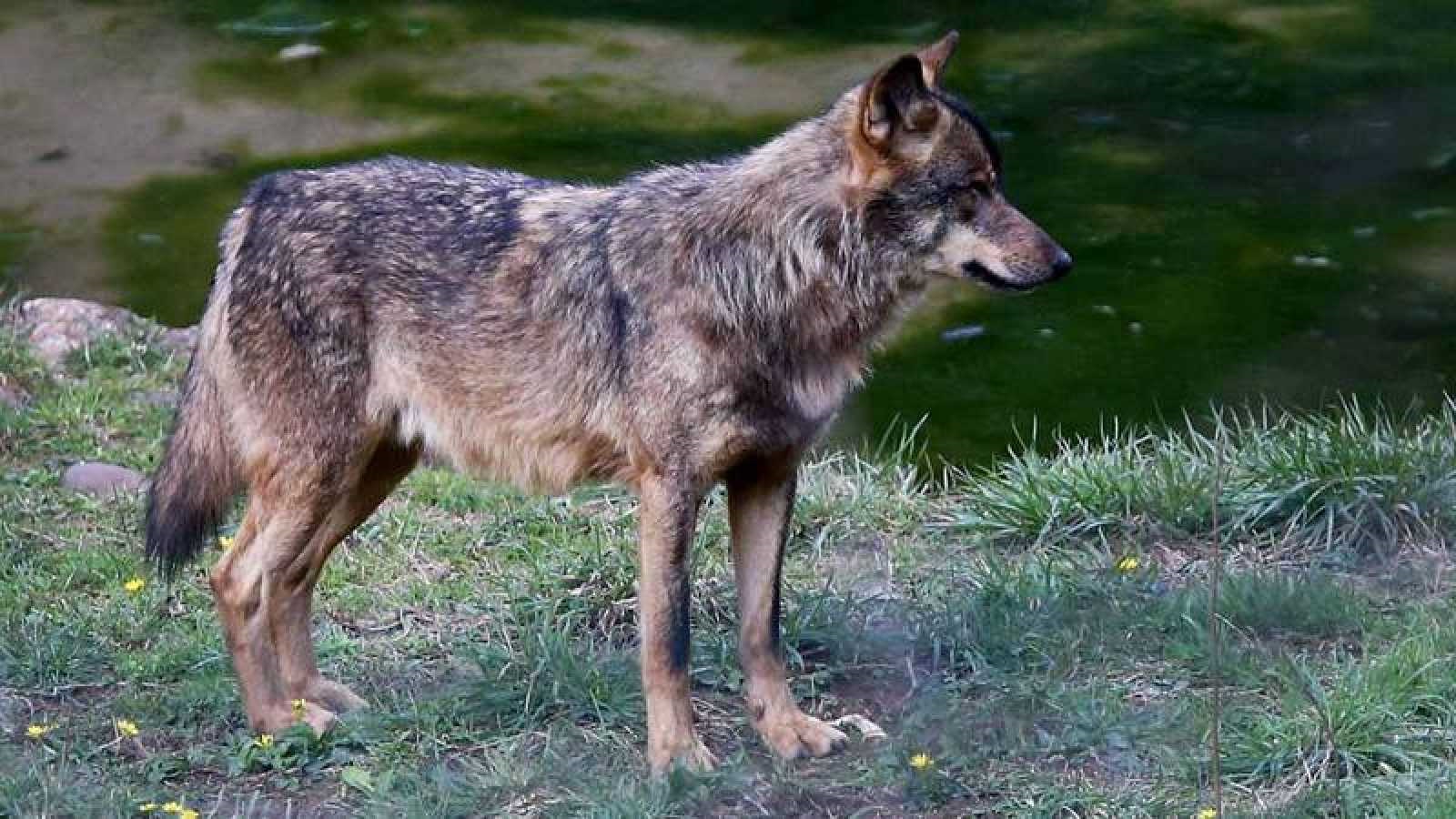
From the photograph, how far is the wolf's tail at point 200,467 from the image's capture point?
19.7ft

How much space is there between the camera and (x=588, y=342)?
18.5 feet

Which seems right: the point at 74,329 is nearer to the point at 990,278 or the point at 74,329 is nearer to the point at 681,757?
the point at 681,757

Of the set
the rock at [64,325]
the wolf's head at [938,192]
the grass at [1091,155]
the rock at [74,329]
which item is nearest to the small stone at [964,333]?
the grass at [1091,155]

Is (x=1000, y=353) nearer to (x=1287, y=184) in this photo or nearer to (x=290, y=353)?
(x=1287, y=184)

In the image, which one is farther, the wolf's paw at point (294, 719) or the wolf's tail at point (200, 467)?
the wolf's tail at point (200, 467)

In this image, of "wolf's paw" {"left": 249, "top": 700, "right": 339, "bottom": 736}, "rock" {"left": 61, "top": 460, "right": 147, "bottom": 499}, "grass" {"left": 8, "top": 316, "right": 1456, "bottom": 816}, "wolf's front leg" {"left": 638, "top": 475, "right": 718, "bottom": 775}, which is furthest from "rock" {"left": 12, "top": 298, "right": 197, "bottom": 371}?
"wolf's front leg" {"left": 638, "top": 475, "right": 718, "bottom": 775}

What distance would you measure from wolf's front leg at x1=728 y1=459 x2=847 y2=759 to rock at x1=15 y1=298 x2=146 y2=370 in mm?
3889

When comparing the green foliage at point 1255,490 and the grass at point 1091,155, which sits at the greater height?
the green foliage at point 1255,490

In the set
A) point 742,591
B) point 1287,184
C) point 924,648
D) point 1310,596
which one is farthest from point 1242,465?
point 1287,184

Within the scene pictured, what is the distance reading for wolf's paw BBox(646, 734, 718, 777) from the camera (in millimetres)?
5445

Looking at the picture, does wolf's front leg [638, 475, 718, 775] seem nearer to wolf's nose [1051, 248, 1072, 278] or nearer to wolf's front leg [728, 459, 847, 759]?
wolf's front leg [728, 459, 847, 759]

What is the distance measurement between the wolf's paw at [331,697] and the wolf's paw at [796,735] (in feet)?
3.75

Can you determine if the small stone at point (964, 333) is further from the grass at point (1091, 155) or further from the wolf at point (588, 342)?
the wolf at point (588, 342)

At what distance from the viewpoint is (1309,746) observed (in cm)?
530
